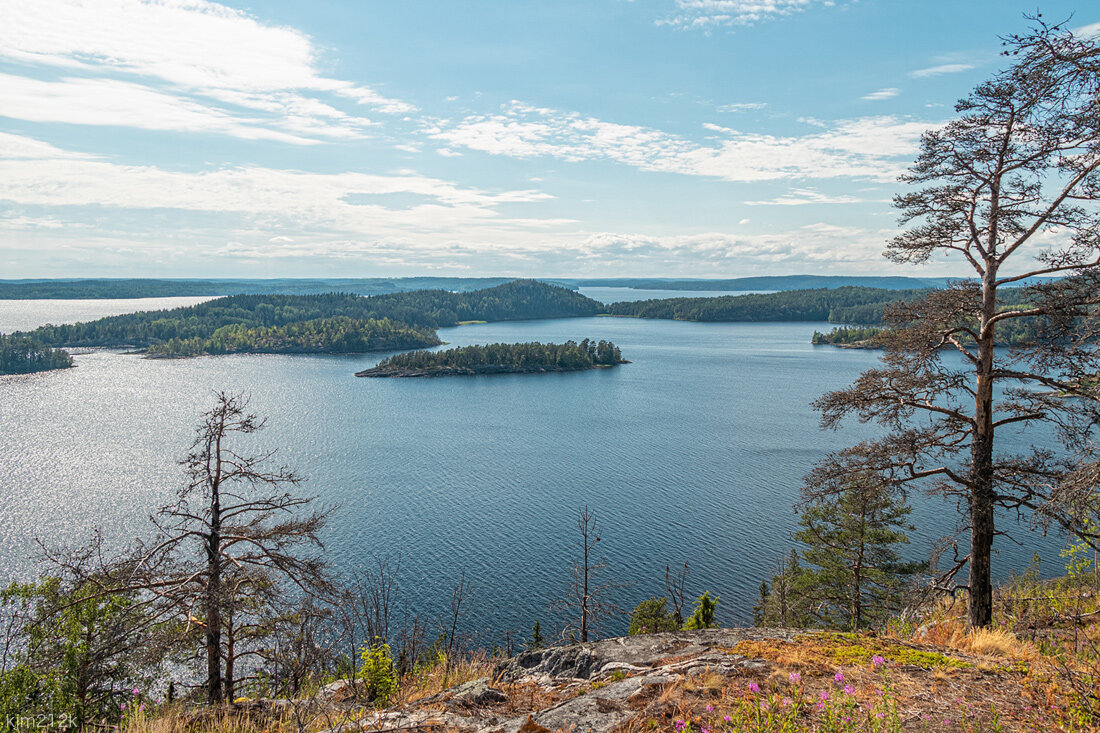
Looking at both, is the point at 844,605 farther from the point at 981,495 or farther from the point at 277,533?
the point at 277,533

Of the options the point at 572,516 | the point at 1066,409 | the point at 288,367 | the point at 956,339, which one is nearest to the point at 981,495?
the point at 1066,409

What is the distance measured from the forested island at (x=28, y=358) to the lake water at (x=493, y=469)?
18.0 m

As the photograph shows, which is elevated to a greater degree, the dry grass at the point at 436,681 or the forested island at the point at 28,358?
the dry grass at the point at 436,681

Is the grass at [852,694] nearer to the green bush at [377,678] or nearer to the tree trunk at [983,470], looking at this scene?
the green bush at [377,678]

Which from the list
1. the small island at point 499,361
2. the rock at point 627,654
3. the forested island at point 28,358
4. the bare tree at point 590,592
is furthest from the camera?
the forested island at point 28,358

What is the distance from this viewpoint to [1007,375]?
369 inches

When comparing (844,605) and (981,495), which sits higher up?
(981,495)

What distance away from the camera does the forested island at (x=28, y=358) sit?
124312 millimetres

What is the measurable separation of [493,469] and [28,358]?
12591 centimetres

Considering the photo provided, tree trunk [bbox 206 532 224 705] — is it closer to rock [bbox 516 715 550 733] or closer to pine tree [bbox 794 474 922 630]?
rock [bbox 516 715 550 733]

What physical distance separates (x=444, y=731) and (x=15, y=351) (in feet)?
543

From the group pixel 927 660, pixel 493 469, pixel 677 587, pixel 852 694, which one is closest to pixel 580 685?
pixel 852 694

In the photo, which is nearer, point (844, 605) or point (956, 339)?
point (956, 339)

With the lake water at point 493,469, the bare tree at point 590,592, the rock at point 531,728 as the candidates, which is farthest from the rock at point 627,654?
the bare tree at point 590,592
